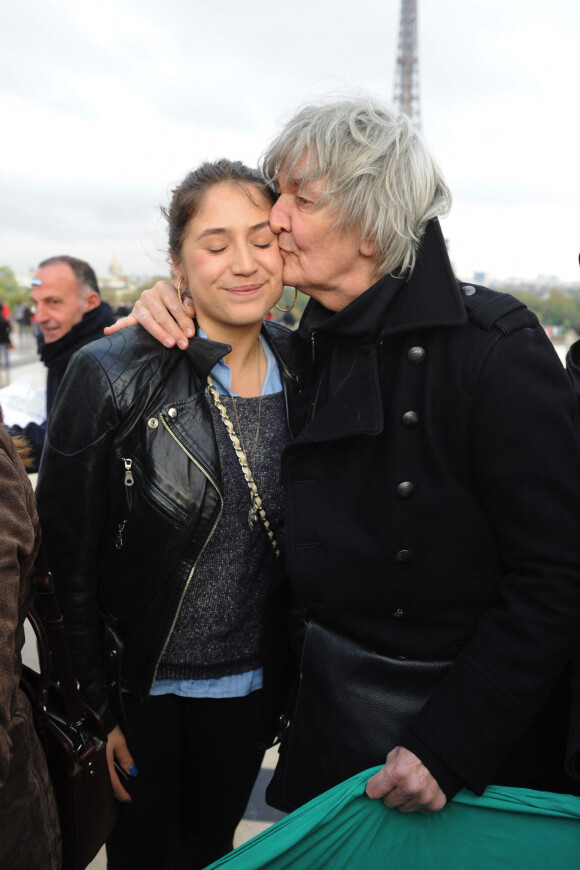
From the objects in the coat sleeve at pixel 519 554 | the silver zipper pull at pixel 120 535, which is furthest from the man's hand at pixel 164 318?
the coat sleeve at pixel 519 554

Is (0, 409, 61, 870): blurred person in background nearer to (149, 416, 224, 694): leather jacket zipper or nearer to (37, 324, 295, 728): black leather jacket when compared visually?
(37, 324, 295, 728): black leather jacket

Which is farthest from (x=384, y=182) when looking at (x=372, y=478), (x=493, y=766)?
(x=493, y=766)

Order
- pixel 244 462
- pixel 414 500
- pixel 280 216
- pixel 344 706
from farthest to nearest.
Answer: pixel 244 462, pixel 280 216, pixel 344 706, pixel 414 500

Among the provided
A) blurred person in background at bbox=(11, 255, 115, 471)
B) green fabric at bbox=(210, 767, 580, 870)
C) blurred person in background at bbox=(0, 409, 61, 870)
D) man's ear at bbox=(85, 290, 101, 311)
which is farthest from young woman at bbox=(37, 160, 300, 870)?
A: man's ear at bbox=(85, 290, 101, 311)

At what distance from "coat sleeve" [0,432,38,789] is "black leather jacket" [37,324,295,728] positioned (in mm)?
409

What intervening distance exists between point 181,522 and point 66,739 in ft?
1.80

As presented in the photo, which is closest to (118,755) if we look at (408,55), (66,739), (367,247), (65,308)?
(66,739)

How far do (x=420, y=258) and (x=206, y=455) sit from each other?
0.71 meters

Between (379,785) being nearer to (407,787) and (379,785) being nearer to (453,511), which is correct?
(407,787)

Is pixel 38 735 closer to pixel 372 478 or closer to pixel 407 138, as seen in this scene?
pixel 372 478

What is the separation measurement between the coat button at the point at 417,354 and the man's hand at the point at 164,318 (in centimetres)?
61

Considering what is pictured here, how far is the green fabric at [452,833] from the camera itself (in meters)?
1.48

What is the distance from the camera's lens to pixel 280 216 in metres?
1.78

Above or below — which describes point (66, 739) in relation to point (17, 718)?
below
